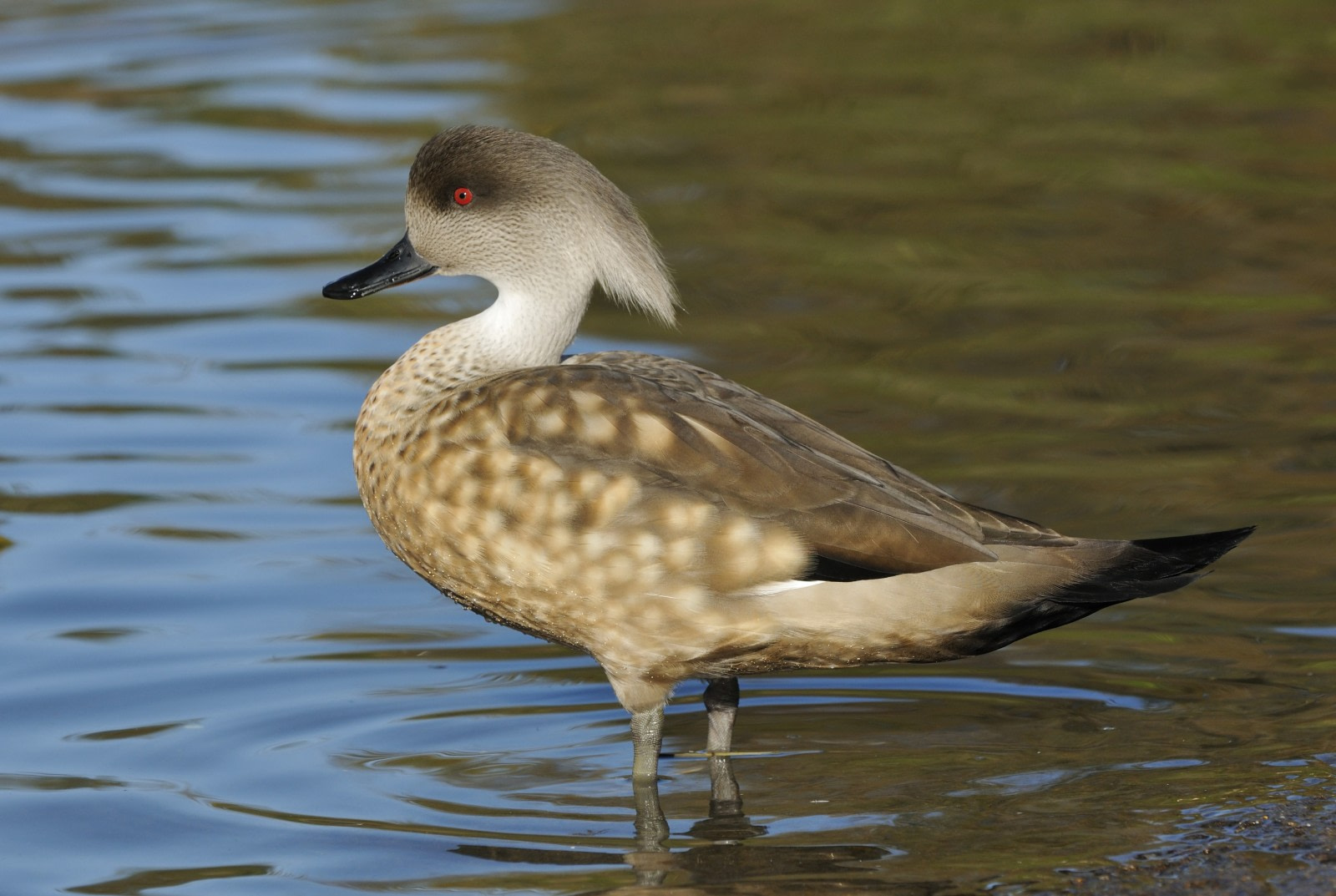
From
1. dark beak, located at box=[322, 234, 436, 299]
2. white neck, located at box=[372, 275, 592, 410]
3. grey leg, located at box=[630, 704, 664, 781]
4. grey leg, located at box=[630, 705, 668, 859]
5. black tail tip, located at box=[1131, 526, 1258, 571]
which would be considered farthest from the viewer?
dark beak, located at box=[322, 234, 436, 299]

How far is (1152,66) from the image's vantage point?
1267 cm

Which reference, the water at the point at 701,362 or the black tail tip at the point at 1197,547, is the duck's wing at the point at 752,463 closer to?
the black tail tip at the point at 1197,547

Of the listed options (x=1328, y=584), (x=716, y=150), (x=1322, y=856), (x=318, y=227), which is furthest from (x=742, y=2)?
(x=1322, y=856)

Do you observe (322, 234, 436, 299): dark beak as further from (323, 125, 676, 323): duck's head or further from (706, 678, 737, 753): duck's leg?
(706, 678, 737, 753): duck's leg

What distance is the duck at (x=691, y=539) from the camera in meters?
4.86

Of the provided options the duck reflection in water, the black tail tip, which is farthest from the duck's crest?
the black tail tip

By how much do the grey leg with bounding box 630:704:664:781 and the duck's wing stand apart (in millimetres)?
679

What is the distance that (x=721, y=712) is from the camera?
217 inches

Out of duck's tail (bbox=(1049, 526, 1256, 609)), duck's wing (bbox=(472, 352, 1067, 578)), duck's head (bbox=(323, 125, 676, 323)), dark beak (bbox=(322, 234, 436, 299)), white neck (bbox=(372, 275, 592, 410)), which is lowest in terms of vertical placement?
duck's tail (bbox=(1049, 526, 1256, 609))

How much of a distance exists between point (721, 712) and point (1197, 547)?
139cm

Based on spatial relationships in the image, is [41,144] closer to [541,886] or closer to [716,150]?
[716,150]

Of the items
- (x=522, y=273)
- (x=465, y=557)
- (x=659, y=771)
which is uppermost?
(x=522, y=273)

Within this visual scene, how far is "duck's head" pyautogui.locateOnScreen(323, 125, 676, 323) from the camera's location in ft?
18.3

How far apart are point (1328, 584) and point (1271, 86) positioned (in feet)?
21.2
